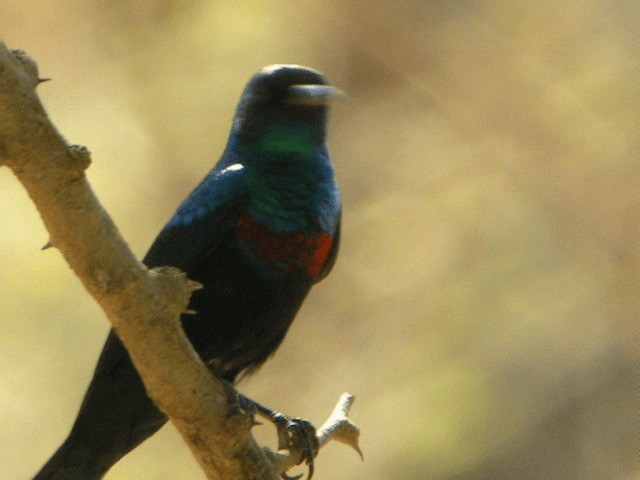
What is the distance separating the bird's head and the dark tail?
0.89m

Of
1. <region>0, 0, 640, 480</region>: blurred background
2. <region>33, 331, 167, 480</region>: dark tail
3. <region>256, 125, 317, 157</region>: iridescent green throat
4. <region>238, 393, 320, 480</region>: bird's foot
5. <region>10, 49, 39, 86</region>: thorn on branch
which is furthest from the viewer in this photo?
<region>0, 0, 640, 480</region>: blurred background

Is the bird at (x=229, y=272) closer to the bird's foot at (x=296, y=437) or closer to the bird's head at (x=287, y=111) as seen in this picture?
the bird's head at (x=287, y=111)

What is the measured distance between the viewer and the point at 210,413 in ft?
10.5

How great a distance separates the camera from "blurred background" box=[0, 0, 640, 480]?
277 inches

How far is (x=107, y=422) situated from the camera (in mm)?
3855

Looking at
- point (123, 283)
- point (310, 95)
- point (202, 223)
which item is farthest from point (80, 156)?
point (310, 95)

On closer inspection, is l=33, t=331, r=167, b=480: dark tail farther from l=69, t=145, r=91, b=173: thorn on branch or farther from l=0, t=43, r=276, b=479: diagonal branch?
l=69, t=145, r=91, b=173: thorn on branch

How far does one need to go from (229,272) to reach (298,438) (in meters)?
0.60

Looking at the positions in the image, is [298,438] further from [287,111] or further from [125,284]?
[125,284]

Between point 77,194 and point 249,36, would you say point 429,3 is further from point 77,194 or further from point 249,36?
point 77,194

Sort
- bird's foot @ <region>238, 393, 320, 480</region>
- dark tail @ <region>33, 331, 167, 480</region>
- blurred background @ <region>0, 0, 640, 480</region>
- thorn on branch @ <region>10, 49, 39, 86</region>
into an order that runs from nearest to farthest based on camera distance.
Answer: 1. thorn on branch @ <region>10, 49, 39, 86</region>
2. dark tail @ <region>33, 331, 167, 480</region>
3. bird's foot @ <region>238, 393, 320, 480</region>
4. blurred background @ <region>0, 0, 640, 480</region>

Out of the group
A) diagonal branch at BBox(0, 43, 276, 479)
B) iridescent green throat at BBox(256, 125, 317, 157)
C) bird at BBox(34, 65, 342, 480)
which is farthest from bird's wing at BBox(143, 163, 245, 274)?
diagonal branch at BBox(0, 43, 276, 479)

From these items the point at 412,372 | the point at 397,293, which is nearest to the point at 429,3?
the point at 397,293

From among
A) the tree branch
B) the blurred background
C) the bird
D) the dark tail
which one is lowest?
the tree branch
